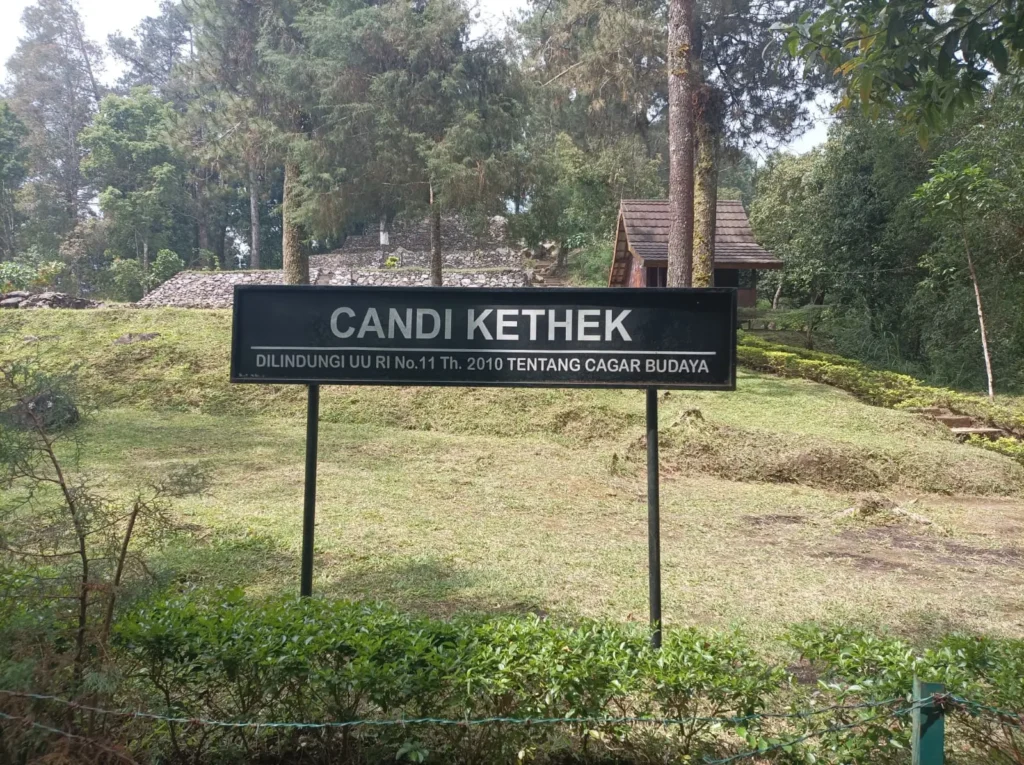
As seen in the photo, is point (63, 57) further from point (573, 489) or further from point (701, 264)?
point (573, 489)

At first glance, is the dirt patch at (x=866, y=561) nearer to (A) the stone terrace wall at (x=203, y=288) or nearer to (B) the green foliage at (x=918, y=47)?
(B) the green foliage at (x=918, y=47)

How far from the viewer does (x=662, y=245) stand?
1858 cm

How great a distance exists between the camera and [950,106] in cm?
402

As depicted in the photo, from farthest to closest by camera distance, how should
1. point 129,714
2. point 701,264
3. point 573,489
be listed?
point 701,264 → point 573,489 → point 129,714

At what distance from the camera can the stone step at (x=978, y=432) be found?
34.6ft

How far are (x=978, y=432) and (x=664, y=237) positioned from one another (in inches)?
378

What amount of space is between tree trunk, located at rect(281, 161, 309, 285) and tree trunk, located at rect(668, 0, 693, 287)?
8.51 metres

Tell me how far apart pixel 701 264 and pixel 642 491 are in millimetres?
6567

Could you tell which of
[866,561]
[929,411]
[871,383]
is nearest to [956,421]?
[929,411]

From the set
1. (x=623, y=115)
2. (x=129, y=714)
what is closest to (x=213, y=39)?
(x=623, y=115)

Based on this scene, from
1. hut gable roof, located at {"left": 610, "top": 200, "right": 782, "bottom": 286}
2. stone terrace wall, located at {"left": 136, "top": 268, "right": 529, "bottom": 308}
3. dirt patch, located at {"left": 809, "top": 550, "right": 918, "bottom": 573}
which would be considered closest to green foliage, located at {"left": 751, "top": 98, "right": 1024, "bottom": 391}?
hut gable roof, located at {"left": 610, "top": 200, "right": 782, "bottom": 286}

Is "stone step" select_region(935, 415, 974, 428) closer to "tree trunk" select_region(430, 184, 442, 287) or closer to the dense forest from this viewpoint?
the dense forest

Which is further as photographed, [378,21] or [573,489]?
[378,21]

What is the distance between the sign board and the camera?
3.27 metres
